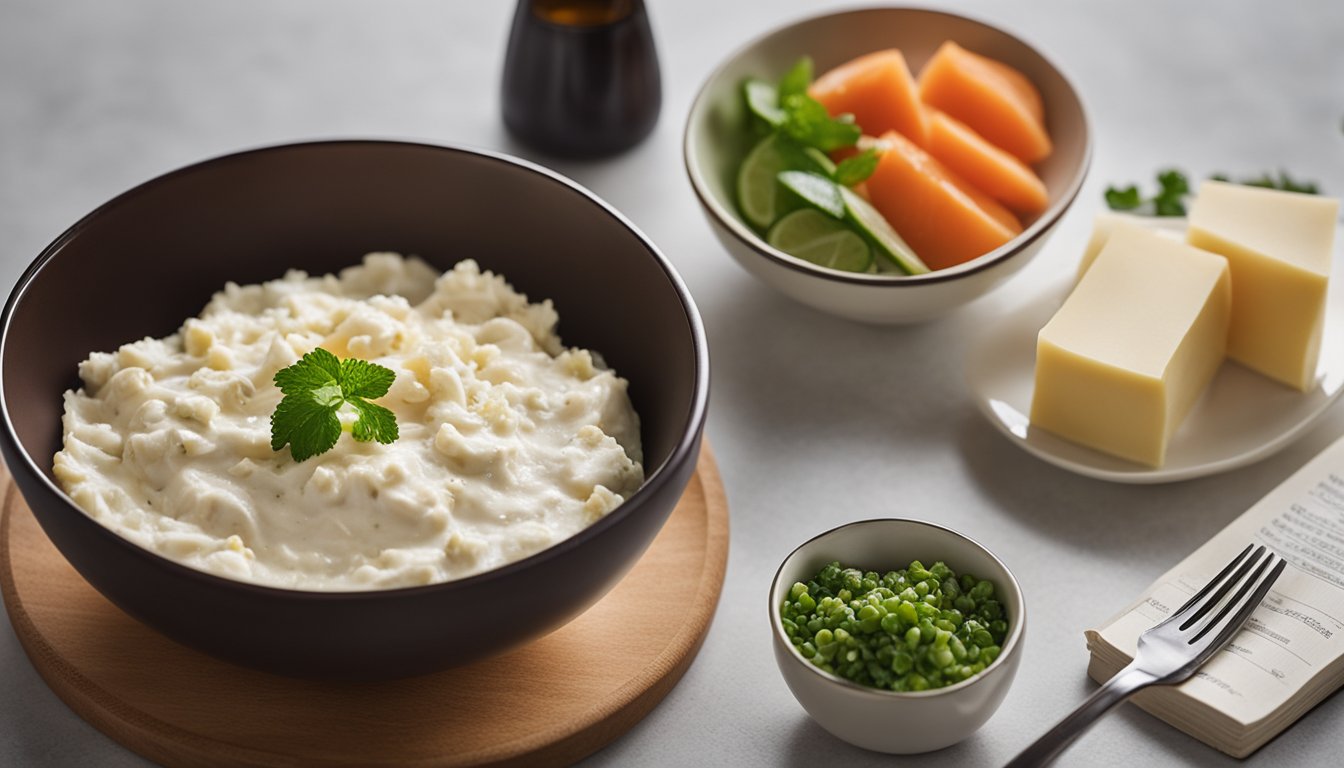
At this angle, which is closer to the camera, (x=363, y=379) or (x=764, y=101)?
(x=363, y=379)

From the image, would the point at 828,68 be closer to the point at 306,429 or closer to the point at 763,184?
the point at 763,184

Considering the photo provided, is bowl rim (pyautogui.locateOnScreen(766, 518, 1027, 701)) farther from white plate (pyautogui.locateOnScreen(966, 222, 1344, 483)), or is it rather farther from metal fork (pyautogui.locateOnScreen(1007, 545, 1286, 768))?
white plate (pyautogui.locateOnScreen(966, 222, 1344, 483))

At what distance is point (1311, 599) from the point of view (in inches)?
84.0

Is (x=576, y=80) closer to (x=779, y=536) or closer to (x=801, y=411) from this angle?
(x=801, y=411)

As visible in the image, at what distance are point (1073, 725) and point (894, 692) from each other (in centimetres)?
25

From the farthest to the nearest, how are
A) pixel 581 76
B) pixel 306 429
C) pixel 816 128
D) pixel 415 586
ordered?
pixel 581 76 → pixel 816 128 → pixel 306 429 → pixel 415 586

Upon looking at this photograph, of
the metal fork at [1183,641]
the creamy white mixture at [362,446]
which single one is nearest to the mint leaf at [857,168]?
the creamy white mixture at [362,446]

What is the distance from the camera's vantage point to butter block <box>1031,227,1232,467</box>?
7.78 ft

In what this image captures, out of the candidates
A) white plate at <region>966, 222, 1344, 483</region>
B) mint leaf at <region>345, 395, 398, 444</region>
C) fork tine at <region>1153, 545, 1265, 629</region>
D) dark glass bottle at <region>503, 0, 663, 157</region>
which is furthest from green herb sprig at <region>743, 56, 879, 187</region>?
mint leaf at <region>345, 395, 398, 444</region>

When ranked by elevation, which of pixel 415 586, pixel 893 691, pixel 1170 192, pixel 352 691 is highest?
pixel 415 586

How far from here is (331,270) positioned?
261cm

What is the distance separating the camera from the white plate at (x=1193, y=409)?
245 centimetres

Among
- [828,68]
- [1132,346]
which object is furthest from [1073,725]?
[828,68]

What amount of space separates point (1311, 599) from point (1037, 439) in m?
0.55
